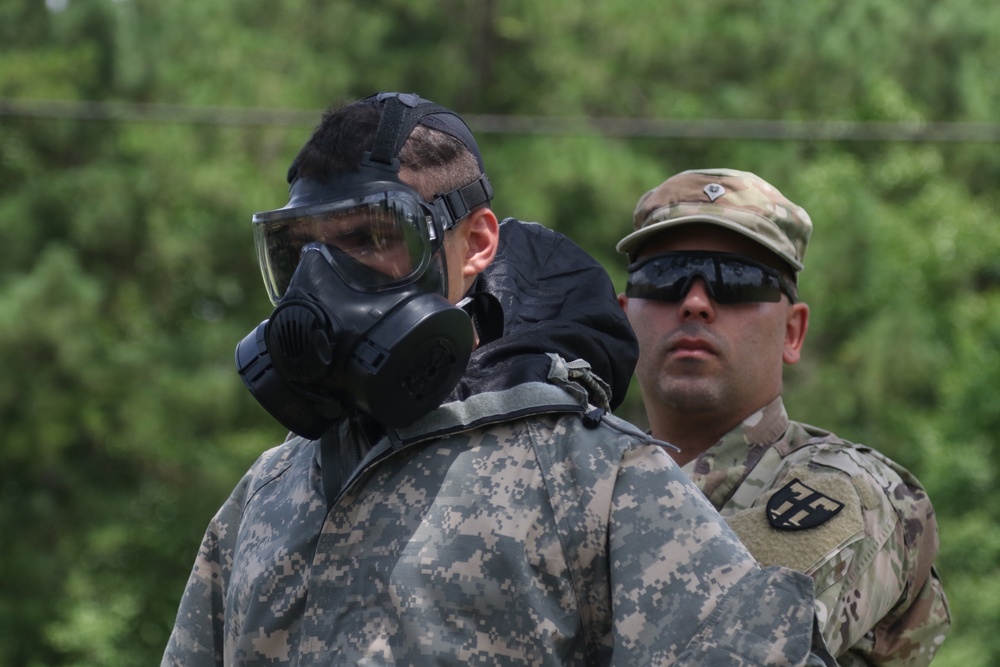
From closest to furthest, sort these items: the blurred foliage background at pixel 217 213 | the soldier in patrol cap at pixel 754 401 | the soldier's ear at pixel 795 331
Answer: the soldier in patrol cap at pixel 754 401 < the soldier's ear at pixel 795 331 < the blurred foliage background at pixel 217 213

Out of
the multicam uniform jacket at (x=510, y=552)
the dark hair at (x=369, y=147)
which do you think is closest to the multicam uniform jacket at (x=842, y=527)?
the multicam uniform jacket at (x=510, y=552)

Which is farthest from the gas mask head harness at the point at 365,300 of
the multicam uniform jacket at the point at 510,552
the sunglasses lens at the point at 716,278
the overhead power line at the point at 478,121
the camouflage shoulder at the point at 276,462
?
the overhead power line at the point at 478,121

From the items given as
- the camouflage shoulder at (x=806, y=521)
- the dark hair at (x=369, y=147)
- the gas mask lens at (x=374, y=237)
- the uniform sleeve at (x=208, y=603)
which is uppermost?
the dark hair at (x=369, y=147)

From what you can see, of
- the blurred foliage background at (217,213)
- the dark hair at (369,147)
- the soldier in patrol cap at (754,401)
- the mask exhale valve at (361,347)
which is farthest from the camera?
the blurred foliage background at (217,213)

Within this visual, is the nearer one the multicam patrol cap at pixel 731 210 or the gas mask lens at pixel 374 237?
the gas mask lens at pixel 374 237

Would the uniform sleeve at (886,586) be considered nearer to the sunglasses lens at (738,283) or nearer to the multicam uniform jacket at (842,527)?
the multicam uniform jacket at (842,527)

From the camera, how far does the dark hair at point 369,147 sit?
2518 millimetres

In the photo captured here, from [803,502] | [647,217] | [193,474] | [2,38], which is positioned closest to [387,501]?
[803,502]

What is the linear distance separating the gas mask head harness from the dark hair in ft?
0.05

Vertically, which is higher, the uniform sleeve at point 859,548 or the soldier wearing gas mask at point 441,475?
the soldier wearing gas mask at point 441,475

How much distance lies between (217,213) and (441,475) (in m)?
16.4

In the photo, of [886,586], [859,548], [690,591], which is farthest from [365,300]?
[886,586]

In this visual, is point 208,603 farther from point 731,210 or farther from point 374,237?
point 731,210

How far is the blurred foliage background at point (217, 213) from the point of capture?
58.7 ft
